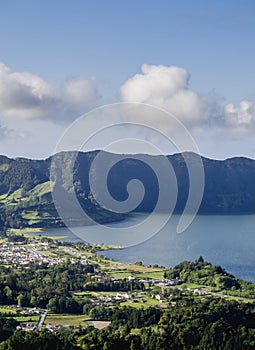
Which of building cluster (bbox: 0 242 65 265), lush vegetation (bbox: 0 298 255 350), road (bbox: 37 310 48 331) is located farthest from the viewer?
building cluster (bbox: 0 242 65 265)

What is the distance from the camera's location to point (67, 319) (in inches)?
619

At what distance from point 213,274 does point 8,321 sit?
385 inches

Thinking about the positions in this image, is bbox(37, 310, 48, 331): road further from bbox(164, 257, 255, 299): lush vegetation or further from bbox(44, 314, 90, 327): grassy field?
bbox(164, 257, 255, 299): lush vegetation

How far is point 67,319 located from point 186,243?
18.5 m

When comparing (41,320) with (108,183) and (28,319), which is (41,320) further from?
(108,183)

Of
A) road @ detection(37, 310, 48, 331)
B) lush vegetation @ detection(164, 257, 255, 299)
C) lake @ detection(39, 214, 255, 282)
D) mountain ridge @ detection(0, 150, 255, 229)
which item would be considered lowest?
road @ detection(37, 310, 48, 331)

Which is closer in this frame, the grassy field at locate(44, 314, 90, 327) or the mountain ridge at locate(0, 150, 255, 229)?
the grassy field at locate(44, 314, 90, 327)

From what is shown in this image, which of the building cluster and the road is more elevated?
the building cluster

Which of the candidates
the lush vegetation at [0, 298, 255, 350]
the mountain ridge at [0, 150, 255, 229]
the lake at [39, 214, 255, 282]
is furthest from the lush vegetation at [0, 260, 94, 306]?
the mountain ridge at [0, 150, 255, 229]

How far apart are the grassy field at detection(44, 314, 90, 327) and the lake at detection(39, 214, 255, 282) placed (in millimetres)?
8990

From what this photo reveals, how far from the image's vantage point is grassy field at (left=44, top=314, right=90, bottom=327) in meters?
15.2

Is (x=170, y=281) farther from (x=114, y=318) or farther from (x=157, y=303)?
(x=114, y=318)

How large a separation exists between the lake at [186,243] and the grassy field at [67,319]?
8.99 metres

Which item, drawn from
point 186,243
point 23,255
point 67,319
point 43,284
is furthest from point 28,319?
point 186,243
